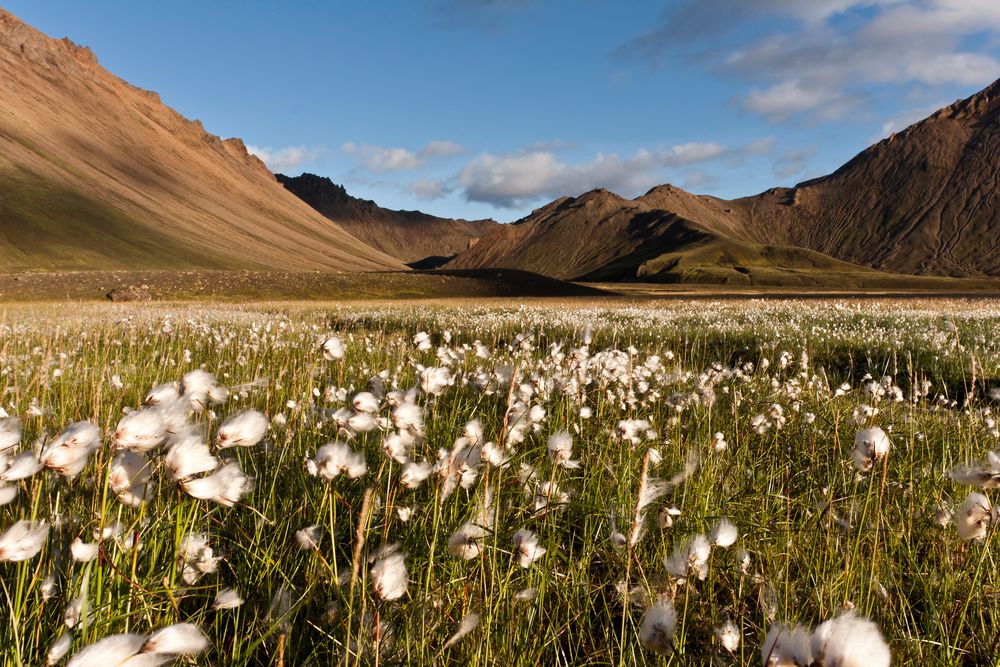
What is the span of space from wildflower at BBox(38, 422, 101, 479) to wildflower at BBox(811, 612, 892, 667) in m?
1.68

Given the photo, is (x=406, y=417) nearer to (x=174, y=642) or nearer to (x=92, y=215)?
(x=174, y=642)

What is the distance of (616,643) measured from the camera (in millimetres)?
2031

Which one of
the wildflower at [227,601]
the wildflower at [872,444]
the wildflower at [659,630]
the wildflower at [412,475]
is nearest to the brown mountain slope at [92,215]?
the wildflower at [412,475]

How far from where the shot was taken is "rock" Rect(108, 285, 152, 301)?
129 feet

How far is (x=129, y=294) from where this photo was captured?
39.8 m

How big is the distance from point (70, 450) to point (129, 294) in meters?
45.6

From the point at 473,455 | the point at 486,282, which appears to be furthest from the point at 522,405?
the point at 486,282

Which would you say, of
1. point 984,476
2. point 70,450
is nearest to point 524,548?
point 70,450

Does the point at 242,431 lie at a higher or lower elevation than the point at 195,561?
higher

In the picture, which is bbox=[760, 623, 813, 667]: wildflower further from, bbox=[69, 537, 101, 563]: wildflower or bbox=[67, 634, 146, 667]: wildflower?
bbox=[69, 537, 101, 563]: wildflower

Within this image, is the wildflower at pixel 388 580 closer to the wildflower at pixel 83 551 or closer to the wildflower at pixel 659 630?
the wildflower at pixel 659 630

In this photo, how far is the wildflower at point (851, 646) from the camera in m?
0.84

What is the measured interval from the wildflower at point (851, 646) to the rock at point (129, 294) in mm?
44385

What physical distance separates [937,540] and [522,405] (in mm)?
2095
